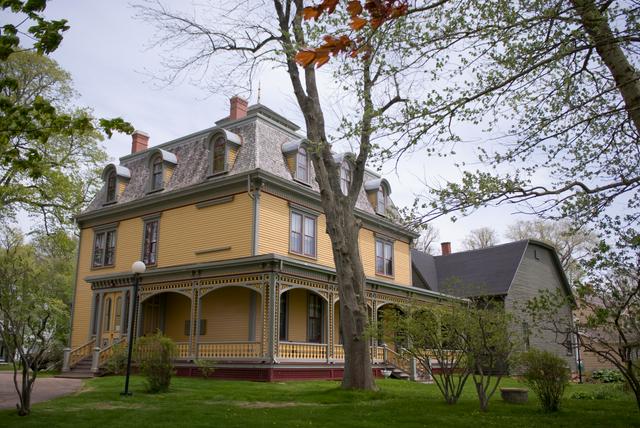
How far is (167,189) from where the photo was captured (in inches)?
929

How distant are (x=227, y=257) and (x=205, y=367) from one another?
4744 millimetres

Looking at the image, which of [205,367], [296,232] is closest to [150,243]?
[296,232]

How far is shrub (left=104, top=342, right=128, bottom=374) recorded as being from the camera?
18.1 meters

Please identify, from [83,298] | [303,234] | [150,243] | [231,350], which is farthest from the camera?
[83,298]

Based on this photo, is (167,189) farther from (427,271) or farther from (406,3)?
(406,3)

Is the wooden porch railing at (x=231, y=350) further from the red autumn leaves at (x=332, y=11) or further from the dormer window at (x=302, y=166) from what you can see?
the red autumn leaves at (x=332, y=11)

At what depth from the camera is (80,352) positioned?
2189 centimetres

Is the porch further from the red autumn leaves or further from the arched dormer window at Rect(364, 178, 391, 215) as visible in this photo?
the red autumn leaves

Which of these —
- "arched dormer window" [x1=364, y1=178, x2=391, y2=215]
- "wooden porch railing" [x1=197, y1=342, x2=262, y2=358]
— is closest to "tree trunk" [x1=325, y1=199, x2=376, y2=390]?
"wooden porch railing" [x1=197, y1=342, x2=262, y2=358]

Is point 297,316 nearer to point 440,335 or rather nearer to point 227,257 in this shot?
point 227,257

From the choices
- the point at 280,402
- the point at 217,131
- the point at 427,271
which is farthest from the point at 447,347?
the point at 427,271

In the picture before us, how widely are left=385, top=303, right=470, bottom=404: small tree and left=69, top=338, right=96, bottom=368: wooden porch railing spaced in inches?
529

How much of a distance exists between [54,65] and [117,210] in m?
8.36

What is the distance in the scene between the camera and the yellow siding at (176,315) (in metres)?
22.4
